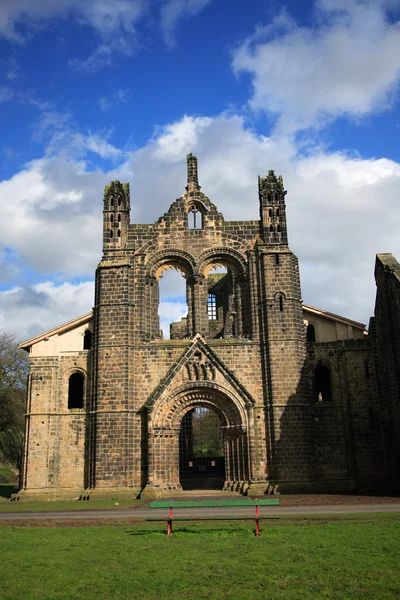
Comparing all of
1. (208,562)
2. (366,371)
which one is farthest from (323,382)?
(208,562)

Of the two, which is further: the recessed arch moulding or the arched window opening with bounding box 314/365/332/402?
the arched window opening with bounding box 314/365/332/402

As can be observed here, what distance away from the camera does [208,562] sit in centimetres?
986

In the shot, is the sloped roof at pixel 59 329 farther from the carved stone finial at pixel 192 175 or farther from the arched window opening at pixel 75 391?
the carved stone finial at pixel 192 175

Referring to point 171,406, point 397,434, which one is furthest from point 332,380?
point 171,406

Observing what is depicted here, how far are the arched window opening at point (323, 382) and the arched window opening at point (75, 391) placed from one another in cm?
1177

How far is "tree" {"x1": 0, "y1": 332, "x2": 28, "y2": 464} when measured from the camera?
3409cm

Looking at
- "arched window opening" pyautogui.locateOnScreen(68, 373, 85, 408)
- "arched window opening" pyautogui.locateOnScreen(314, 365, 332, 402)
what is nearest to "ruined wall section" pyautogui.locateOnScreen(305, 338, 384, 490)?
"arched window opening" pyautogui.locateOnScreen(314, 365, 332, 402)

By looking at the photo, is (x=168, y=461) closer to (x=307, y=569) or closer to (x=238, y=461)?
(x=238, y=461)

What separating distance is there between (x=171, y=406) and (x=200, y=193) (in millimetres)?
11019

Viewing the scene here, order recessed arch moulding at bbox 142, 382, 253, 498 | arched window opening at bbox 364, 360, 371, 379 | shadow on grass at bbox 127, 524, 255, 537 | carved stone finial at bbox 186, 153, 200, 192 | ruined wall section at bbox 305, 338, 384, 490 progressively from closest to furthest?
shadow on grass at bbox 127, 524, 255, 537, recessed arch moulding at bbox 142, 382, 253, 498, ruined wall section at bbox 305, 338, 384, 490, arched window opening at bbox 364, 360, 371, 379, carved stone finial at bbox 186, 153, 200, 192

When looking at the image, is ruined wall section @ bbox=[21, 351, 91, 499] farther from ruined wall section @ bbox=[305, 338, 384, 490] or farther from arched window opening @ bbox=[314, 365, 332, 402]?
arched window opening @ bbox=[314, 365, 332, 402]

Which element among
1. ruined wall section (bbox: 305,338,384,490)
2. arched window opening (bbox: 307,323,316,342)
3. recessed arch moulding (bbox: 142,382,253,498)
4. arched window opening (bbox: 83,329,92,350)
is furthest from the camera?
arched window opening (bbox: 307,323,316,342)

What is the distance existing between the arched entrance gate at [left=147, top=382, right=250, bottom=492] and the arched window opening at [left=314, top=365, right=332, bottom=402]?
503cm

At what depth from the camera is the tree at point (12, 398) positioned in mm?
34094
